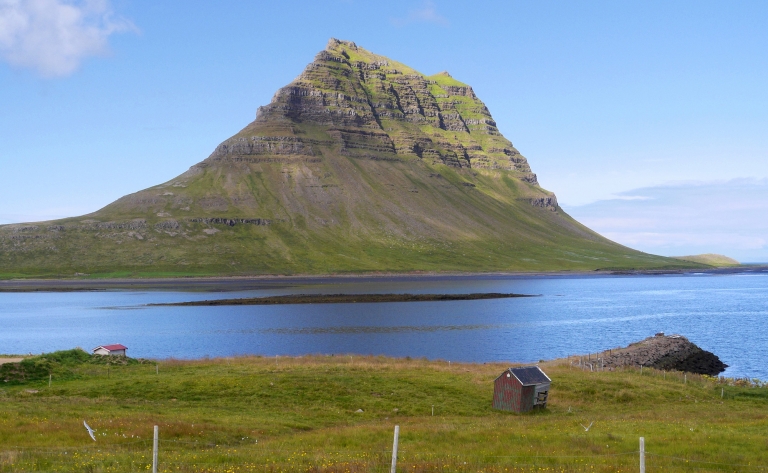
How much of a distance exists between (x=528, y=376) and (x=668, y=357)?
121 feet

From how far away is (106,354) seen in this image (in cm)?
6166

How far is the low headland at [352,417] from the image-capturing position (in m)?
22.9

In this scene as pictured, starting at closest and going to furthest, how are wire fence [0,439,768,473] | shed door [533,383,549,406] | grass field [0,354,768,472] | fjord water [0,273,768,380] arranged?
wire fence [0,439,768,473] → grass field [0,354,768,472] → shed door [533,383,549,406] → fjord water [0,273,768,380]

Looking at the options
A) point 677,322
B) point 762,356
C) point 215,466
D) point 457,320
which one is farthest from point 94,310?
point 215,466

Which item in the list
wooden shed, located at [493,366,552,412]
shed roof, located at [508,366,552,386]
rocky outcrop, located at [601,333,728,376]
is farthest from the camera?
rocky outcrop, located at [601,333,728,376]

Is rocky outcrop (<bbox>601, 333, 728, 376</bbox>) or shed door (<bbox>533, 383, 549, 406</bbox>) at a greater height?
shed door (<bbox>533, 383, 549, 406</bbox>)

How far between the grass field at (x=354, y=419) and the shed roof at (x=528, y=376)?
237 centimetres

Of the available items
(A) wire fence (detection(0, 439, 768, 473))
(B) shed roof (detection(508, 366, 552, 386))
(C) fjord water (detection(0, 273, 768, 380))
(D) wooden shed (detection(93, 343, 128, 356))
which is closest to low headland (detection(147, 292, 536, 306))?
(C) fjord water (detection(0, 273, 768, 380))

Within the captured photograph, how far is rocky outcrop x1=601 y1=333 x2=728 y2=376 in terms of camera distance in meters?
69.9

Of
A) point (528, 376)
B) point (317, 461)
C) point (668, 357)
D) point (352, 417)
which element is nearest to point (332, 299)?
point (668, 357)

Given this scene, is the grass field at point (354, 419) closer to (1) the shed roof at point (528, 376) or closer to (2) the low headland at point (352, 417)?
(2) the low headland at point (352, 417)

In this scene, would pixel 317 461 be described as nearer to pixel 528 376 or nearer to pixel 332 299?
pixel 528 376

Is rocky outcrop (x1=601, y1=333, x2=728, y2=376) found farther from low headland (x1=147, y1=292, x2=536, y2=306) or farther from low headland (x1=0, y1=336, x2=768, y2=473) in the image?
low headland (x1=147, y1=292, x2=536, y2=306)

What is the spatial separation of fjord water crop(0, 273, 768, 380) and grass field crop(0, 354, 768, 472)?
25.1 meters
